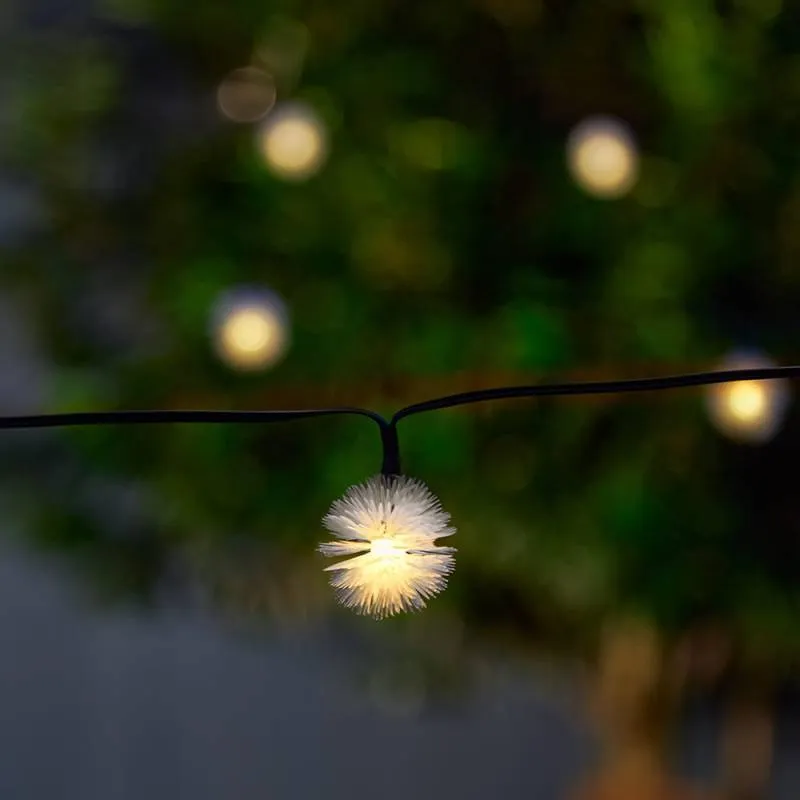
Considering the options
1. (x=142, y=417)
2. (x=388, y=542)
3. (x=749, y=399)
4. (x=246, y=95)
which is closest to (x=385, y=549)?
(x=388, y=542)

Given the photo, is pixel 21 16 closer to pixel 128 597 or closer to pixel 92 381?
pixel 92 381

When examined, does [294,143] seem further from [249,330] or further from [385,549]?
[385,549]

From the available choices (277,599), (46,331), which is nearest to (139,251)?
(46,331)

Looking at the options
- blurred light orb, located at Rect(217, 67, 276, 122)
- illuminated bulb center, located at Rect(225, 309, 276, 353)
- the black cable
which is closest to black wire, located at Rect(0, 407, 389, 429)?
the black cable

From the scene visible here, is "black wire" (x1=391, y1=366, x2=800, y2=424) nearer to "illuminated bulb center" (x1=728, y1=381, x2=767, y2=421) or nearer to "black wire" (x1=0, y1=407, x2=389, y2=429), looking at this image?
"black wire" (x1=0, y1=407, x2=389, y2=429)

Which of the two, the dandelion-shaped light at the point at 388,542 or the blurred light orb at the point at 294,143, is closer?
the dandelion-shaped light at the point at 388,542

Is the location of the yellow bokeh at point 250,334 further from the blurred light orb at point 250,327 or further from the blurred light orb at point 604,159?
the blurred light orb at point 604,159

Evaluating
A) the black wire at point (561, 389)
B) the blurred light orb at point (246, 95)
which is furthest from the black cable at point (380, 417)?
the blurred light orb at point (246, 95)
